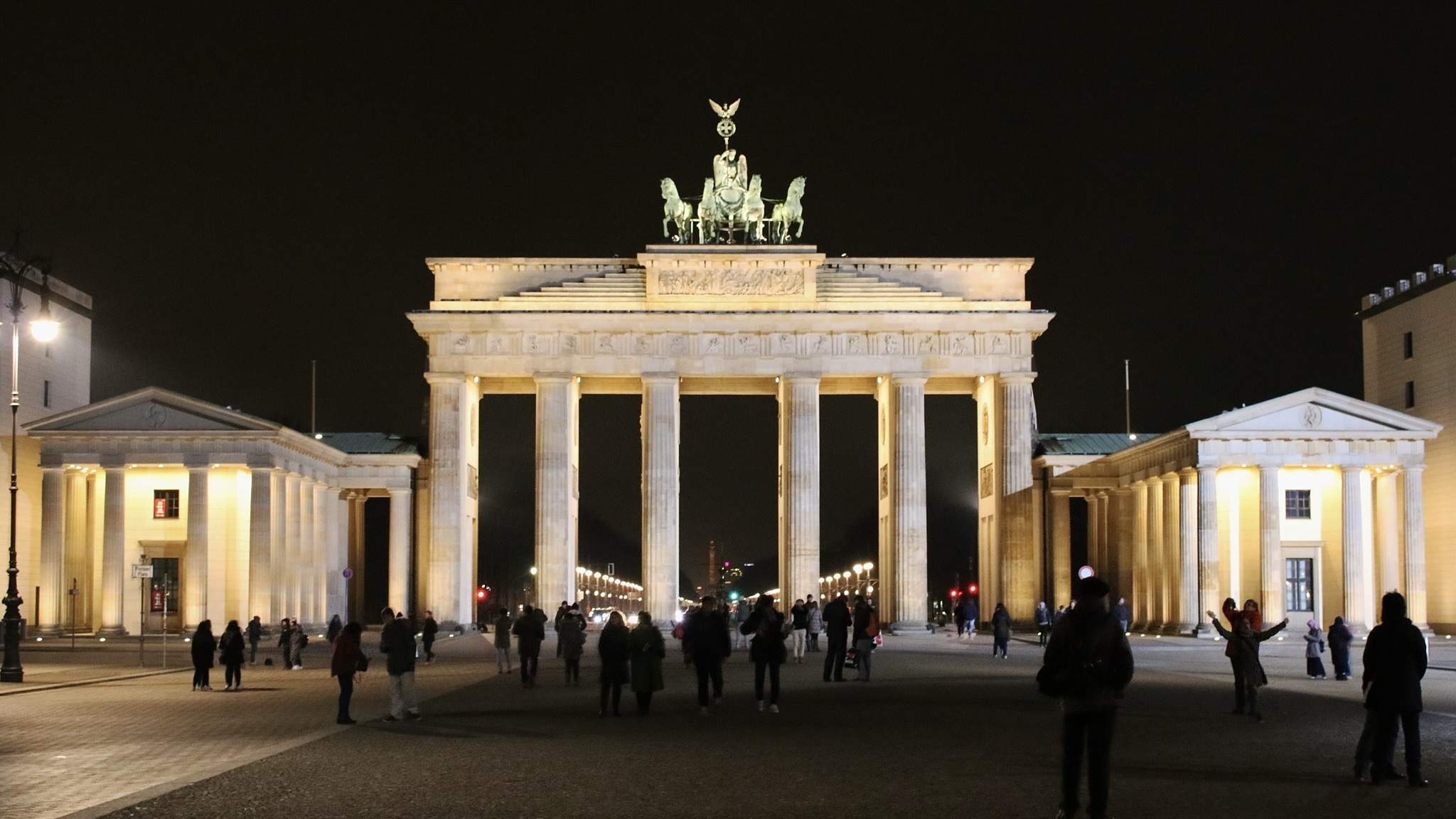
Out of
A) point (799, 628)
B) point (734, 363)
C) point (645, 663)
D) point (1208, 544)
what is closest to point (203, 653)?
point (645, 663)

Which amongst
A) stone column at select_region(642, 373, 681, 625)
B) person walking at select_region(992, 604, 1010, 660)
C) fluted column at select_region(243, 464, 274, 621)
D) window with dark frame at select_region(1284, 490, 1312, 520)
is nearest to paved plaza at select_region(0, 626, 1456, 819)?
person walking at select_region(992, 604, 1010, 660)

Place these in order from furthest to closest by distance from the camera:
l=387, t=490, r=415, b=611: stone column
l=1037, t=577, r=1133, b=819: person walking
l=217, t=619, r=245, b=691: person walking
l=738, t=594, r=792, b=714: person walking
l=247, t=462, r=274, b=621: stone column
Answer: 1. l=387, t=490, r=415, b=611: stone column
2. l=247, t=462, r=274, b=621: stone column
3. l=217, t=619, r=245, b=691: person walking
4. l=738, t=594, r=792, b=714: person walking
5. l=1037, t=577, r=1133, b=819: person walking

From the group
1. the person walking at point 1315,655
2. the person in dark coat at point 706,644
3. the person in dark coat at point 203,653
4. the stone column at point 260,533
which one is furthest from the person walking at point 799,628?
the stone column at point 260,533

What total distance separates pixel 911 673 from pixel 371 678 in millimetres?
12491

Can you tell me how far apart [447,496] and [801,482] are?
1598cm

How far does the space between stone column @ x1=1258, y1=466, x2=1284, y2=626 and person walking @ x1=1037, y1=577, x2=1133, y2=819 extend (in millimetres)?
51504

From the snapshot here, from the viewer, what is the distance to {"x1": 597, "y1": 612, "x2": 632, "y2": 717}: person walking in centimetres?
2770

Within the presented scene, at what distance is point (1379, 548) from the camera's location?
66250 millimetres

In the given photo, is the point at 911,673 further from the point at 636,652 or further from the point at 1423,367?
the point at 1423,367

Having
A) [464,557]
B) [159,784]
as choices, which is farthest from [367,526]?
[159,784]

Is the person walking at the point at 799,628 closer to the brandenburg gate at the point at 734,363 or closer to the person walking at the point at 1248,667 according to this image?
the person walking at the point at 1248,667

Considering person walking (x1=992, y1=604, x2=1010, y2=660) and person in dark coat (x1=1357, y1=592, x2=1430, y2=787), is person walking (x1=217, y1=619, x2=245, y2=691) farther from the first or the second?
person in dark coat (x1=1357, y1=592, x2=1430, y2=787)

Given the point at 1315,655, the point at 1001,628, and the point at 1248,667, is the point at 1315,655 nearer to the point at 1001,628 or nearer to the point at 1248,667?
the point at 1001,628

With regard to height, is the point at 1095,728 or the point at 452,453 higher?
the point at 452,453
